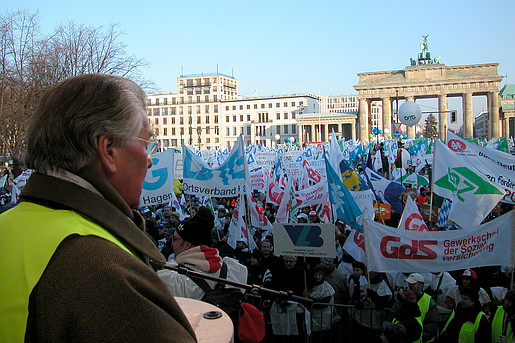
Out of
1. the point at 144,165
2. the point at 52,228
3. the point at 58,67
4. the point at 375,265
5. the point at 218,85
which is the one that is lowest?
the point at 375,265

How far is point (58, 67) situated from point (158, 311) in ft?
81.6

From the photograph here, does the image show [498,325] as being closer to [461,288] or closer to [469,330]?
[469,330]

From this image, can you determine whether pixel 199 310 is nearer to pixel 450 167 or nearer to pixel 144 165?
pixel 144 165

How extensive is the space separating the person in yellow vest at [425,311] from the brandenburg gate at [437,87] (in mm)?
66550

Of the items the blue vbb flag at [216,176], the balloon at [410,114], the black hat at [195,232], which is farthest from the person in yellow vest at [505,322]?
the balloon at [410,114]

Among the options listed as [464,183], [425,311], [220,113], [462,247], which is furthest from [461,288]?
[220,113]

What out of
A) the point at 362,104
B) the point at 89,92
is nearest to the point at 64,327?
the point at 89,92

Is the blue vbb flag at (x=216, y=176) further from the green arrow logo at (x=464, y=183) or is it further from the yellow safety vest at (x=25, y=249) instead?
the yellow safety vest at (x=25, y=249)

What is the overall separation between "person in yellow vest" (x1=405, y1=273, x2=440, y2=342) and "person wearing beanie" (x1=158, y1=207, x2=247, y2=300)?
249 cm

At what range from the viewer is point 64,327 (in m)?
0.80

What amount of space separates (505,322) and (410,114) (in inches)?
642

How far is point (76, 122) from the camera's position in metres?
1.00

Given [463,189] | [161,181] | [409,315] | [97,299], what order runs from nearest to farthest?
1. [97,299]
2. [409,315]
3. [463,189]
4. [161,181]

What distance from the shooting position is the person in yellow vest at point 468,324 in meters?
4.36
